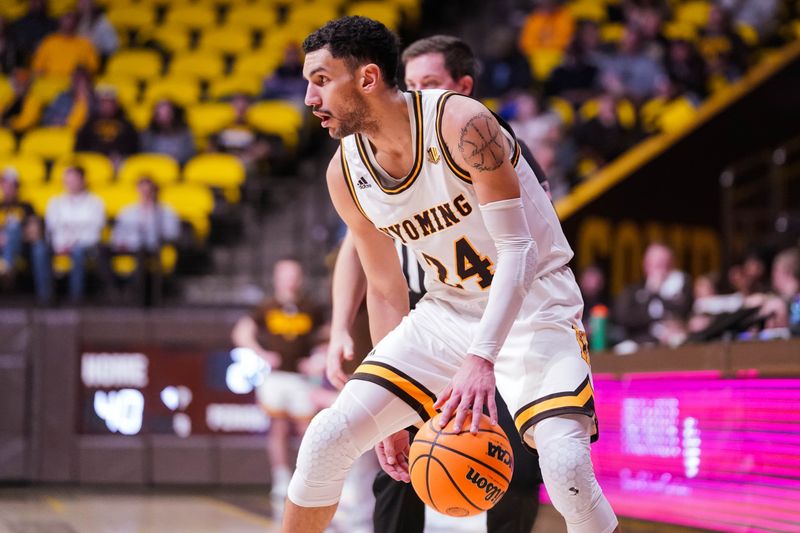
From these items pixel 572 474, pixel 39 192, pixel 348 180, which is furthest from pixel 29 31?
pixel 572 474

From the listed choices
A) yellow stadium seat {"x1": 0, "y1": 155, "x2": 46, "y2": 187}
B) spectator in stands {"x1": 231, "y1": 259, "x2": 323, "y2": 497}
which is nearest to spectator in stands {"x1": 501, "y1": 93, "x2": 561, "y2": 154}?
spectator in stands {"x1": 231, "y1": 259, "x2": 323, "y2": 497}

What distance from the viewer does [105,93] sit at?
13.6 meters

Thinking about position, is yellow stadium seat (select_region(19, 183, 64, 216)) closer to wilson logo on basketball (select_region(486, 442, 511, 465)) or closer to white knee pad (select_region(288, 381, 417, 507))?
white knee pad (select_region(288, 381, 417, 507))

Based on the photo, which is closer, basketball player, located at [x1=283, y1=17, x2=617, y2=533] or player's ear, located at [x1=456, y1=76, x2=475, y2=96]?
basketball player, located at [x1=283, y1=17, x2=617, y2=533]

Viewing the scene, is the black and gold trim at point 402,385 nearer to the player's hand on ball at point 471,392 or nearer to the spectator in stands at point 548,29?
the player's hand on ball at point 471,392

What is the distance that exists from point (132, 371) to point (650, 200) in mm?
5398

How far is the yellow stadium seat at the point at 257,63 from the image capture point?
15320mm

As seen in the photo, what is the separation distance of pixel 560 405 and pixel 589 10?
12.5 meters

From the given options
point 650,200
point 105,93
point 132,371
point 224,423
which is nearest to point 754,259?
point 650,200

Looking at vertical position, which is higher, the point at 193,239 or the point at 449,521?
the point at 193,239

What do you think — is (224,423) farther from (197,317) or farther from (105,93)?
(105,93)

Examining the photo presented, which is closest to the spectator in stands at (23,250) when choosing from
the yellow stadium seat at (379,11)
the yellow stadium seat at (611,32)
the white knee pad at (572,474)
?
the yellow stadium seat at (379,11)

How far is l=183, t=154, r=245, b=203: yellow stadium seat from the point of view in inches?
517

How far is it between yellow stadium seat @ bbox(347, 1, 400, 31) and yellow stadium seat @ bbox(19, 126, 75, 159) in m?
4.18
